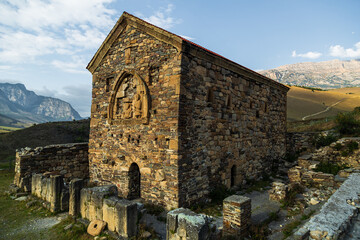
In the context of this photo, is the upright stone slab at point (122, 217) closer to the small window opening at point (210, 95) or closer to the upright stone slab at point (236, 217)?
the upright stone slab at point (236, 217)

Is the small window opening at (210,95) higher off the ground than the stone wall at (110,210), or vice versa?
the small window opening at (210,95)

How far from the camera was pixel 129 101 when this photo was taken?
8.57m

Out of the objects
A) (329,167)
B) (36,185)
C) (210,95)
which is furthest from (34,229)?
(329,167)

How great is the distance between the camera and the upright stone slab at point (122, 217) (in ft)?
16.7

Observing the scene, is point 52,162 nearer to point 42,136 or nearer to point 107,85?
point 107,85

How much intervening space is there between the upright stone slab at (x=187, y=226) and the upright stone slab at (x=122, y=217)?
4.02 ft

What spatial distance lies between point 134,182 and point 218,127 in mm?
4137

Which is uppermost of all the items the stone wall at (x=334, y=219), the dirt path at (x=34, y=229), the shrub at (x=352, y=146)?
the shrub at (x=352, y=146)

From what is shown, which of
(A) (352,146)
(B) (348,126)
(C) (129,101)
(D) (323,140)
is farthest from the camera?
(B) (348,126)

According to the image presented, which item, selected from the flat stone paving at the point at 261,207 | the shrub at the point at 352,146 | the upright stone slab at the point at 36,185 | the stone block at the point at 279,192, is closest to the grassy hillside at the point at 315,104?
the shrub at the point at 352,146

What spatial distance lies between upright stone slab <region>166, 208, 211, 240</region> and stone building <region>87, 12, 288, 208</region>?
2.36 m

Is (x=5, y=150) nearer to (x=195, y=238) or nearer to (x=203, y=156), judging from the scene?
(x=203, y=156)

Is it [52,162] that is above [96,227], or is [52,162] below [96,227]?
above

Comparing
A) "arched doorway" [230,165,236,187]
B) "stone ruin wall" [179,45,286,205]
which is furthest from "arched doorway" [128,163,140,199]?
"arched doorway" [230,165,236,187]
